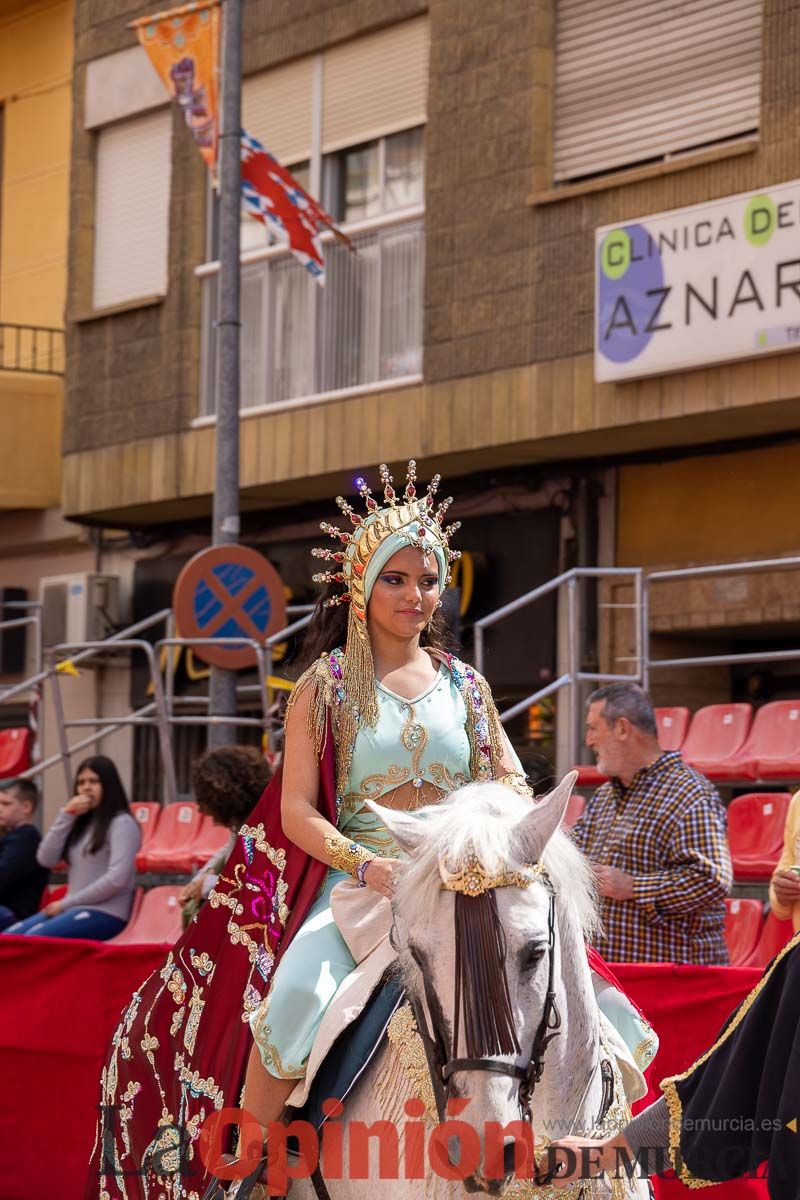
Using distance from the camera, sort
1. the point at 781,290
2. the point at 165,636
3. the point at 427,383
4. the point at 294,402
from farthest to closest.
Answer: the point at 165,636 → the point at 294,402 → the point at 427,383 → the point at 781,290

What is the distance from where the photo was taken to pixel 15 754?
1892 centimetres

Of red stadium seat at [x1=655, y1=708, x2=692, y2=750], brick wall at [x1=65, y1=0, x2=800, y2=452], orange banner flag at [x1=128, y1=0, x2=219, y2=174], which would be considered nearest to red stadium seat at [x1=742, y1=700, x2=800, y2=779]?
red stadium seat at [x1=655, y1=708, x2=692, y2=750]

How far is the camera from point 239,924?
5.49 metres

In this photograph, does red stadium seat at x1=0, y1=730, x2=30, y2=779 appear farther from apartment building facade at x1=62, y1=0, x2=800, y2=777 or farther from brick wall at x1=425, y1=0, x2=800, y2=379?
brick wall at x1=425, y1=0, x2=800, y2=379

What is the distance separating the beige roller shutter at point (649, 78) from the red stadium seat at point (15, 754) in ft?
25.0

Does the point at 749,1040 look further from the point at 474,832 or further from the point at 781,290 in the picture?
the point at 781,290

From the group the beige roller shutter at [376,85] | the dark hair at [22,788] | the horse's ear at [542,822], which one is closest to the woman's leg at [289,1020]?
the horse's ear at [542,822]

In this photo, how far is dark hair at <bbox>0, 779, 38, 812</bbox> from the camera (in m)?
12.7

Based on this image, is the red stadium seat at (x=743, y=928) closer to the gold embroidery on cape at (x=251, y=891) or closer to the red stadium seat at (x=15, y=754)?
the gold embroidery on cape at (x=251, y=891)

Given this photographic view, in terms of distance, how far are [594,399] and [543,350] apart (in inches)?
30.8

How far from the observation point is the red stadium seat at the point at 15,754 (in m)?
18.8

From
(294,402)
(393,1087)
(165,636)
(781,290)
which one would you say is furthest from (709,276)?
(393,1087)

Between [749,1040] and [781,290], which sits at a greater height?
[781,290]

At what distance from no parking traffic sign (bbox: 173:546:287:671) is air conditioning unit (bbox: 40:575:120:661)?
6.71m
